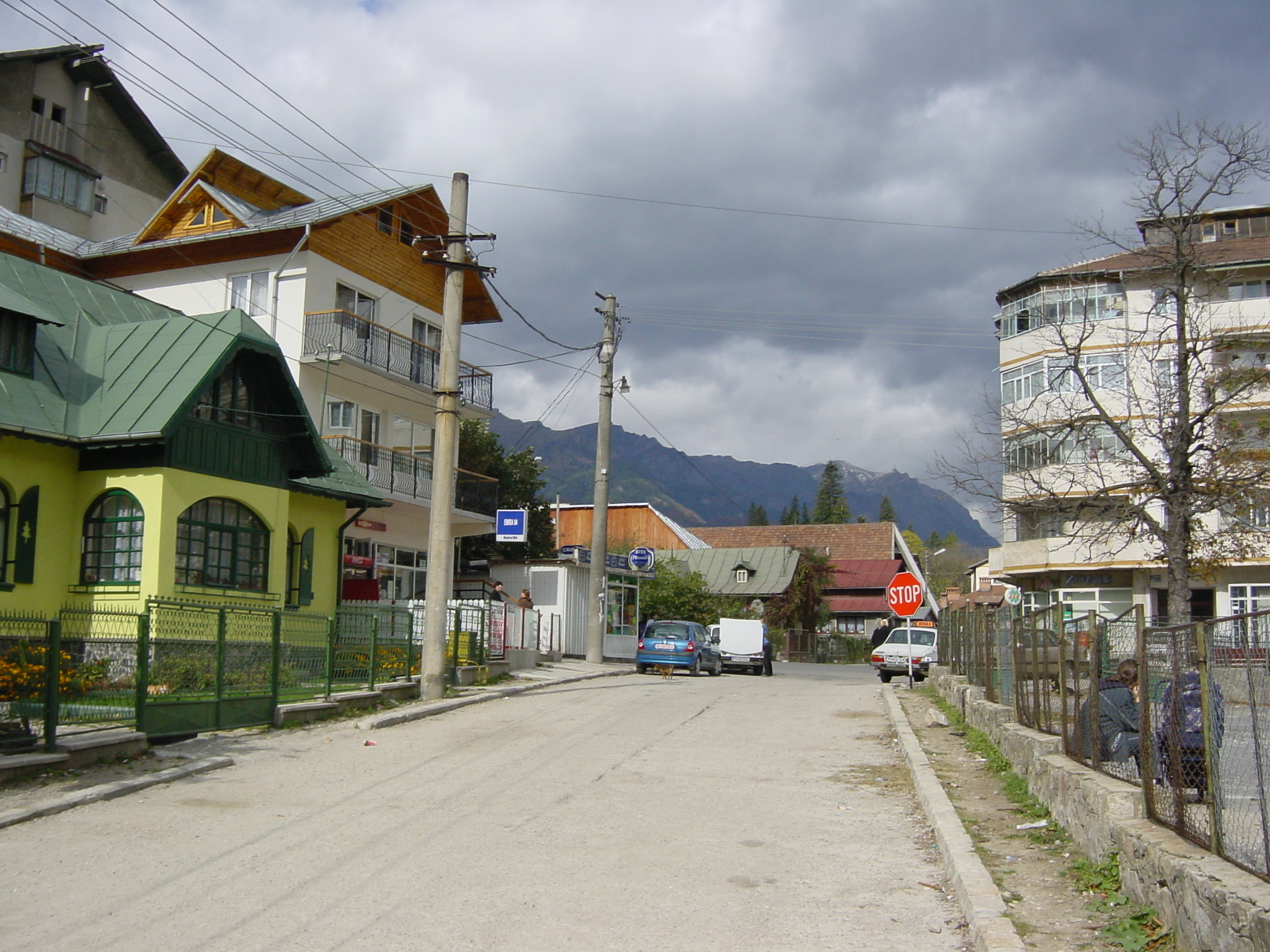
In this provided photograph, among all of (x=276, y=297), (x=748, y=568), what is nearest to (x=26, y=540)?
(x=276, y=297)

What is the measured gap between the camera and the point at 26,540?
57.6 feet

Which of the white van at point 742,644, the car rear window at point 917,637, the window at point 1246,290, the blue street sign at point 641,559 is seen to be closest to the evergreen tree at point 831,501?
the window at point 1246,290

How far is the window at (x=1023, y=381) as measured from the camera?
42.6 metres

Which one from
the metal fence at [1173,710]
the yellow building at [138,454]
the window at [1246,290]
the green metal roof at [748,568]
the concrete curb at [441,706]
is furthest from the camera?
the green metal roof at [748,568]

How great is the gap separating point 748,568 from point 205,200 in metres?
41.8

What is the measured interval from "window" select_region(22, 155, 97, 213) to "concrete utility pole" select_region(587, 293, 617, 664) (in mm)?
18803

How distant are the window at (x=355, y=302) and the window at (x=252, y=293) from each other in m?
1.77

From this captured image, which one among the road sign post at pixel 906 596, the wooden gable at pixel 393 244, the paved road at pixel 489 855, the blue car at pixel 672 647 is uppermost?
the wooden gable at pixel 393 244

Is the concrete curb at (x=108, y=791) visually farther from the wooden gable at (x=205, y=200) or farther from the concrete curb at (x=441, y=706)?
the wooden gable at (x=205, y=200)

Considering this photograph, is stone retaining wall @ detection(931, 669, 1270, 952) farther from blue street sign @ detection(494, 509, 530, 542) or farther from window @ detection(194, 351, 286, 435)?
blue street sign @ detection(494, 509, 530, 542)

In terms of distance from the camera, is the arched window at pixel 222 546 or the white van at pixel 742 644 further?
the white van at pixel 742 644

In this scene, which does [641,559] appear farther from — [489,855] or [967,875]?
[967,875]

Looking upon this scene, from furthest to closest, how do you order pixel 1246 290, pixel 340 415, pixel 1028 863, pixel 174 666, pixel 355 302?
1. pixel 1246 290
2. pixel 355 302
3. pixel 340 415
4. pixel 174 666
5. pixel 1028 863

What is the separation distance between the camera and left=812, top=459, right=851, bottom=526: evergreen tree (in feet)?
455
